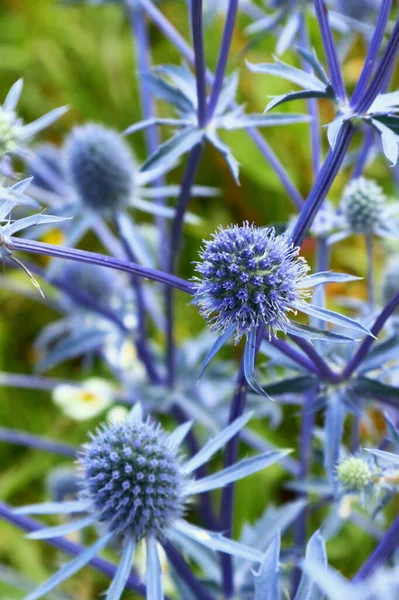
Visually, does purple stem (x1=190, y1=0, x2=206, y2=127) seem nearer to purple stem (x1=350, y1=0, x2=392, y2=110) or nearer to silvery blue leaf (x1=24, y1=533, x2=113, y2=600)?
purple stem (x1=350, y1=0, x2=392, y2=110)

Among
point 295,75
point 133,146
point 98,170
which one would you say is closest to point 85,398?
point 98,170

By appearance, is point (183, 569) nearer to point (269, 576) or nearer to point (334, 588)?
point (269, 576)

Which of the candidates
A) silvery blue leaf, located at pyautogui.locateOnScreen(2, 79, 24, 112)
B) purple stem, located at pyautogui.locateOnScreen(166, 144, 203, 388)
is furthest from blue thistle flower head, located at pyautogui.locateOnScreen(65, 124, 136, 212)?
silvery blue leaf, located at pyautogui.locateOnScreen(2, 79, 24, 112)

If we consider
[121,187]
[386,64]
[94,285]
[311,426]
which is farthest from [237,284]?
[94,285]

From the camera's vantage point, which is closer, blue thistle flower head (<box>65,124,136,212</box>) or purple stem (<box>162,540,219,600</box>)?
purple stem (<box>162,540,219,600</box>)

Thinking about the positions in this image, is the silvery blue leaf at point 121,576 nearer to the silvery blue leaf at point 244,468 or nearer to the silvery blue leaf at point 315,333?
the silvery blue leaf at point 244,468

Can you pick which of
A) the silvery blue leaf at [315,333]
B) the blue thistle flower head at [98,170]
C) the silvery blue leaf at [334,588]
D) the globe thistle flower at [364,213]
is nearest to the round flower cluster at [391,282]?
the globe thistle flower at [364,213]
